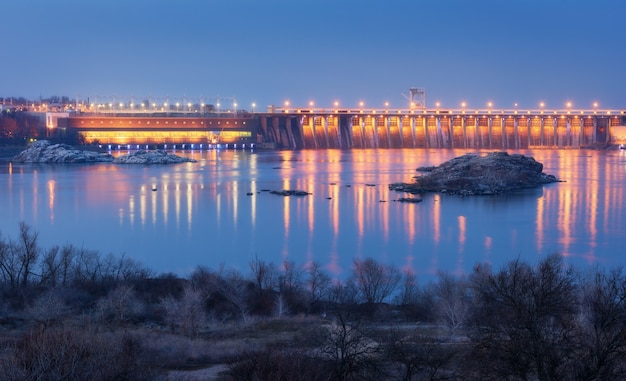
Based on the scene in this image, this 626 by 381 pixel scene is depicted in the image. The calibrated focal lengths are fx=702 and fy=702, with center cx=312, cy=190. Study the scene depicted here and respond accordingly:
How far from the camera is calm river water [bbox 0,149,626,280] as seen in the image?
10516 mm

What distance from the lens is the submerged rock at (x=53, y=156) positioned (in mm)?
30094

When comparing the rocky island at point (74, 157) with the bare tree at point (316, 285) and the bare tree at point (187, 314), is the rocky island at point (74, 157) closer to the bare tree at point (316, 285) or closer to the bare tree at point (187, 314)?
the bare tree at point (316, 285)

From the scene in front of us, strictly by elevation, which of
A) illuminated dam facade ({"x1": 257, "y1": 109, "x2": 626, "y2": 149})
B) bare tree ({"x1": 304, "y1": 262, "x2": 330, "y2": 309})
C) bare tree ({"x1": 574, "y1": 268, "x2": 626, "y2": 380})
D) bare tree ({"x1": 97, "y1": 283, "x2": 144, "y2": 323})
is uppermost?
illuminated dam facade ({"x1": 257, "y1": 109, "x2": 626, "y2": 149})

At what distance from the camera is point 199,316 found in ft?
21.4

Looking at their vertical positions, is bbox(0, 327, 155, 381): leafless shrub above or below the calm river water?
above

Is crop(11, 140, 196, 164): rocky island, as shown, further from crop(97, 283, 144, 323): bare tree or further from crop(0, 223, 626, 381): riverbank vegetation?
crop(97, 283, 144, 323): bare tree

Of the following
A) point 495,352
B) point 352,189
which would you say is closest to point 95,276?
point 495,352

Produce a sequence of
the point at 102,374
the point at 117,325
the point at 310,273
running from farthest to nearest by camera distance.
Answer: the point at 310,273 < the point at 117,325 < the point at 102,374

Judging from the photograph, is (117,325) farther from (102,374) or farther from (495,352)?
(495,352)

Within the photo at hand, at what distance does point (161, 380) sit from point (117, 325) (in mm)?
2522

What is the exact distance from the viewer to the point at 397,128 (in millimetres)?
43812

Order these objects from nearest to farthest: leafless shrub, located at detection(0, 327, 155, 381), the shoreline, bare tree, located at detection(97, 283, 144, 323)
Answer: leafless shrub, located at detection(0, 327, 155, 381) < bare tree, located at detection(97, 283, 144, 323) < the shoreline

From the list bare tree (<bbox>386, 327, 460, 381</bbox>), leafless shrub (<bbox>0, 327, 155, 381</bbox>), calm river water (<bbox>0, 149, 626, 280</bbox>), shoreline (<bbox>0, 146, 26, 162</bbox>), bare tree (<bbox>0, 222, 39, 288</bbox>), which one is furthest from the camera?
shoreline (<bbox>0, 146, 26, 162</bbox>)

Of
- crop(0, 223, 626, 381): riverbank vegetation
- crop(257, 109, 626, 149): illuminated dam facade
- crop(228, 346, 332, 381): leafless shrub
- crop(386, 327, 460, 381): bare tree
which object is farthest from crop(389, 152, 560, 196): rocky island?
crop(257, 109, 626, 149): illuminated dam facade
